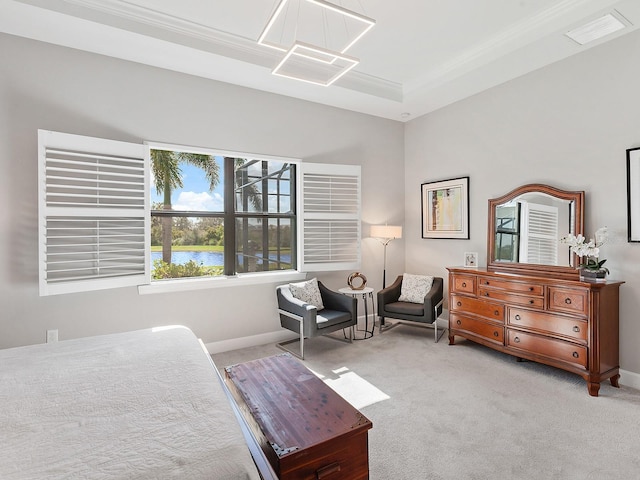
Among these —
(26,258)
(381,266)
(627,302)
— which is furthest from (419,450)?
(26,258)

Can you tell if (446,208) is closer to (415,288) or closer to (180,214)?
(415,288)

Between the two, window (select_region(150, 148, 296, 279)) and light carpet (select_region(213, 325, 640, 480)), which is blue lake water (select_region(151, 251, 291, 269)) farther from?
light carpet (select_region(213, 325, 640, 480))

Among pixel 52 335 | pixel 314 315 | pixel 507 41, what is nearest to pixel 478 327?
pixel 314 315

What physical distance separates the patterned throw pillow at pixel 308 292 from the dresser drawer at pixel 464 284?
167 cm

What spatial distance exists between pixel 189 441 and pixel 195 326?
2.74 meters

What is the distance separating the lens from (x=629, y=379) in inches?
115

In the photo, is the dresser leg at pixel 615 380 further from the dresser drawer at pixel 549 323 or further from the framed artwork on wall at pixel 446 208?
the framed artwork on wall at pixel 446 208

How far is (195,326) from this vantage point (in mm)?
3650

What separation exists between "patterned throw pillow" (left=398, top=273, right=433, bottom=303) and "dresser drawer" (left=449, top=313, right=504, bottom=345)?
49 centimetres

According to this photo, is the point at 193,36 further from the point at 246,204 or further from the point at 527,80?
the point at 527,80

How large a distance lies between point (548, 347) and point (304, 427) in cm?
273

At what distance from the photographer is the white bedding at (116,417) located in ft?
3.23

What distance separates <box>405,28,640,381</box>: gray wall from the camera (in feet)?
9.70

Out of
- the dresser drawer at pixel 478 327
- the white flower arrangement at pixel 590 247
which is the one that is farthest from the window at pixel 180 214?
the white flower arrangement at pixel 590 247
